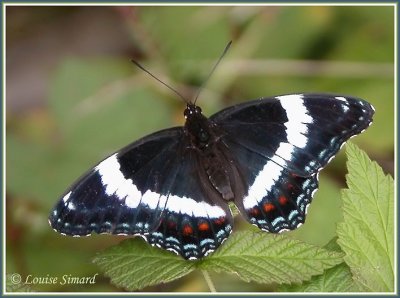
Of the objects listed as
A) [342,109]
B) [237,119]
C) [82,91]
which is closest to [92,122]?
[82,91]

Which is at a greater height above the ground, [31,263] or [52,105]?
[52,105]

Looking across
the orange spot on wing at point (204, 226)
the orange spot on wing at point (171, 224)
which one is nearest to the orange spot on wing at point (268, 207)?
the orange spot on wing at point (204, 226)

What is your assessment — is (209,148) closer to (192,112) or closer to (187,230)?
(192,112)

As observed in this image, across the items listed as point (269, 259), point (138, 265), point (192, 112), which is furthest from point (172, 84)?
point (269, 259)

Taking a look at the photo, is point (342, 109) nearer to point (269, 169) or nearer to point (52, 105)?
point (269, 169)

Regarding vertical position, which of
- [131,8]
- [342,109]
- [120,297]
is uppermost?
[131,8]

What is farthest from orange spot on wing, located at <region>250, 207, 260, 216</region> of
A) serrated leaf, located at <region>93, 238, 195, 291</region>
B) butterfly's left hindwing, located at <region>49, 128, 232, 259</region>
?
serrated leaf, located at <region>93, 238, 195, 291</region>
